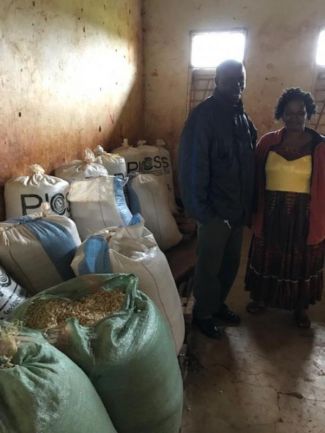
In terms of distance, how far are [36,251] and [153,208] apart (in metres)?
1.09

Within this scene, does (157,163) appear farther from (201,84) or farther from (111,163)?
(201,84)

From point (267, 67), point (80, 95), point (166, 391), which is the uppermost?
point (267, 67)

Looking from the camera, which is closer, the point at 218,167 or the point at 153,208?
the point at 218,167

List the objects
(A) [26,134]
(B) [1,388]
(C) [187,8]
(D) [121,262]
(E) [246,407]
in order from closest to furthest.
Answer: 1. (B) [1,388]
2. (D) [121,262]
3. (E) [246,407]
4. (A) [26,134]
5. (C) [187,8]

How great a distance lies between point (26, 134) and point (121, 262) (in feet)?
3.29

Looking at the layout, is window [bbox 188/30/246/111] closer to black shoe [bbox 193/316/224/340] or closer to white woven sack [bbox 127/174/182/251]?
white woven sack [bbox 127/174/182/251]

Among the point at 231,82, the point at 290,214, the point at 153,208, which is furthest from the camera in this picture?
the point at 153,208

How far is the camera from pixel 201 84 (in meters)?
3.44

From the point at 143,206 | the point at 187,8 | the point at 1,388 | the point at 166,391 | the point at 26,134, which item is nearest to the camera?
the point at 1,388

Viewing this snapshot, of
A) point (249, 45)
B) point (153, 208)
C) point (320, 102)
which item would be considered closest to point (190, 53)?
point (249, 45)

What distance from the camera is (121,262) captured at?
1289mm

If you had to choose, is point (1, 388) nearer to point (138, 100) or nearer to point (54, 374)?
point (54, 374)

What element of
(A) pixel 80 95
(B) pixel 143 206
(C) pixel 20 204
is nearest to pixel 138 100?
(A) pixel 80 95

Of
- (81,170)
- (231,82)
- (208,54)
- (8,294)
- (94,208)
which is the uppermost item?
(208,54)
